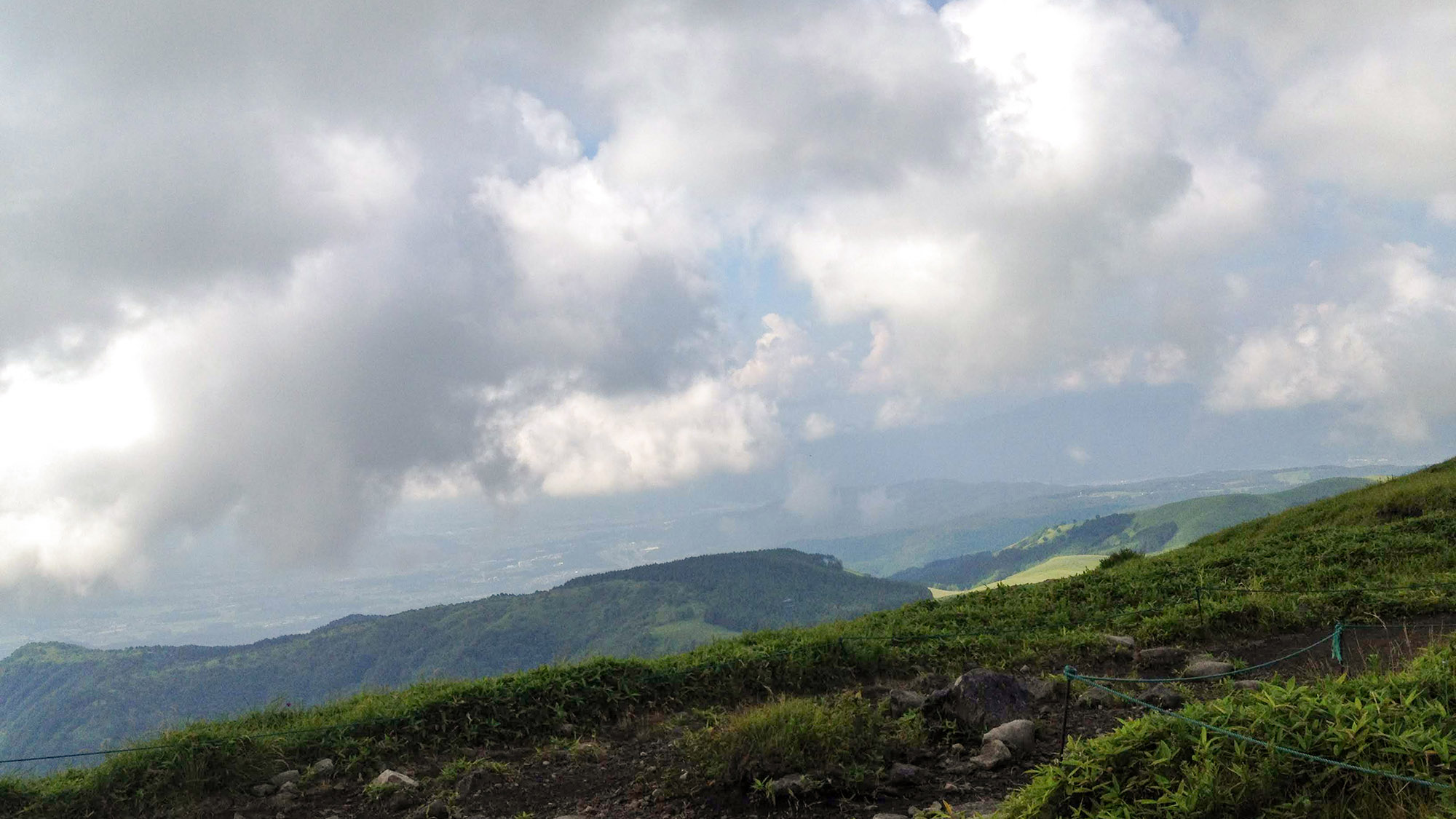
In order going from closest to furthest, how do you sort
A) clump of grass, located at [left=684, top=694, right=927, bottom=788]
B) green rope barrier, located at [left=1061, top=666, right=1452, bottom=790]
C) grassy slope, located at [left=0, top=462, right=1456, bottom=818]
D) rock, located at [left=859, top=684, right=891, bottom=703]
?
1. green rope barrier, located at [left=1061, top=666, right=1452, bottom=790]
2. clump of grass, located at [left=684, top=694, right=927, bottom=788]
3. grassy slope, located at [left=0, top=462, right=1456, bottom=818]
4. rock, located at [left=859, top=684, right=891, bottom=703]

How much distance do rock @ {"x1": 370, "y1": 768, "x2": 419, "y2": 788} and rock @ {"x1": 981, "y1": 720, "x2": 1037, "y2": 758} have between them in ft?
24.1

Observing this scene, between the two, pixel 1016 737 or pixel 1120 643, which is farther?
pixel 1120 643

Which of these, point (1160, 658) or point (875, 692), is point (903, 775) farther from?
point (1160, 658)

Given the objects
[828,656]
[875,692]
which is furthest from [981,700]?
[828,656]

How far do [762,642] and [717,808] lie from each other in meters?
7.85

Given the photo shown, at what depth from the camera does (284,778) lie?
10.5 m

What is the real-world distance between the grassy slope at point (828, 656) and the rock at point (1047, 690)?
2.55m

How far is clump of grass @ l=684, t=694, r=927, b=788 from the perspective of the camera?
8.85 meters

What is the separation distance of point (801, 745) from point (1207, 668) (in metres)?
8.22

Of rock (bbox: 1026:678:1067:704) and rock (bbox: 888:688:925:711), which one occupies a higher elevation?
rock (bbox: 888:688:925:711)

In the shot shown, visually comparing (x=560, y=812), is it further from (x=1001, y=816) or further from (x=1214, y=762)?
(x=1214, y=762)

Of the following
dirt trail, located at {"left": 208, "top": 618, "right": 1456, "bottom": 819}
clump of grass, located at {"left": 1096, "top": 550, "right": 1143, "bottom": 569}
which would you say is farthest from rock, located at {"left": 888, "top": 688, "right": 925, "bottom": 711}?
clump of grass, located at {"left": 1096, "top": 550, "right": 1143, "bottom": 569}

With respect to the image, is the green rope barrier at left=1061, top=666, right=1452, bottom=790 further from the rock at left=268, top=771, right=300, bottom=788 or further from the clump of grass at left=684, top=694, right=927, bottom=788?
the rock at left=268, top=771, right=300, bottom=788

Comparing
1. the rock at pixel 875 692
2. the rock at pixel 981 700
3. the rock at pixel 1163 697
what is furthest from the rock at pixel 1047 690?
the rock at pixel 875 692
